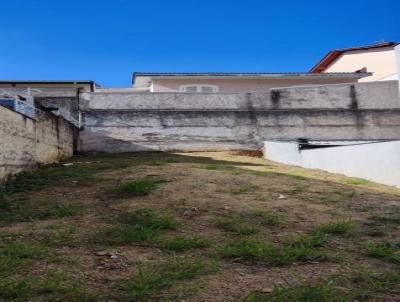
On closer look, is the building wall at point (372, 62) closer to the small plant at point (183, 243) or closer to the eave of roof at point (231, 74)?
the eave of roof at point (231, 74)

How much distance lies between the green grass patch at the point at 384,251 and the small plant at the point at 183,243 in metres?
1.56

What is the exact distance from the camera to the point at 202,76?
744 inches

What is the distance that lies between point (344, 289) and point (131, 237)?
6.93 feet

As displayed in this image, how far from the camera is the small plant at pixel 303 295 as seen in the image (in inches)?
110

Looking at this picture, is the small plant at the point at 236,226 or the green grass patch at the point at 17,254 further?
the small plant at the point at 236,226

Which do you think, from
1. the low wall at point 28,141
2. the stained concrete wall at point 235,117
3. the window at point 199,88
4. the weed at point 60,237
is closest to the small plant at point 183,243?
the weed at point 60,237

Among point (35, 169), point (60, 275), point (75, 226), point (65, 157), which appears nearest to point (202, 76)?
point (65, 157)

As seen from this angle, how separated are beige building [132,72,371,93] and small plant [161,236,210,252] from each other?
1519cm

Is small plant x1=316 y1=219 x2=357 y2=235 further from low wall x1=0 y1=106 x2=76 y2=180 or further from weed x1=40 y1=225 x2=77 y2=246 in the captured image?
low wall x1=0 y1=106 x2=76 y2=180

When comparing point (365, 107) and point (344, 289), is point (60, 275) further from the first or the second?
point (365, 107)

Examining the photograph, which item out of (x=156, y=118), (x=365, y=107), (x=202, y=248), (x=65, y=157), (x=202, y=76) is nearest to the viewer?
(x=202, y=248)

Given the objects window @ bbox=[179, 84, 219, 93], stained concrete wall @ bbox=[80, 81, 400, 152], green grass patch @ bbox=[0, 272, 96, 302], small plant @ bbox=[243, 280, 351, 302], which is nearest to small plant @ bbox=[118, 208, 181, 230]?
green grass patch @ bbox=[0, 272, 96, 302]

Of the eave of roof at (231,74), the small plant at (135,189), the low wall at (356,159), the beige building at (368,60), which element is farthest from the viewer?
the beige building at (368,60)

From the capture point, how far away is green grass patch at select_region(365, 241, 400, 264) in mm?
3697
